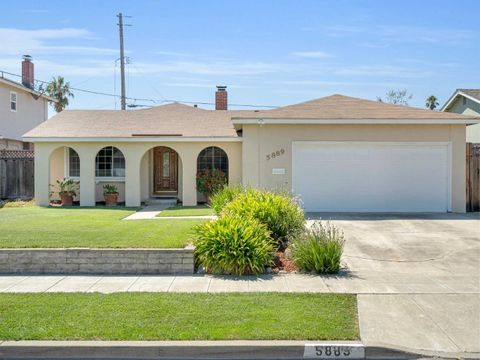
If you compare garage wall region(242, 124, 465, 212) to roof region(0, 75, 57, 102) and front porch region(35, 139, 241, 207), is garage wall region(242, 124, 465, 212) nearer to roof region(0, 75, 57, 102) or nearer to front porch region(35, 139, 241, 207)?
front porch region(35, 139, 241, 207)

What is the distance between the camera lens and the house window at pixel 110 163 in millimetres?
19188

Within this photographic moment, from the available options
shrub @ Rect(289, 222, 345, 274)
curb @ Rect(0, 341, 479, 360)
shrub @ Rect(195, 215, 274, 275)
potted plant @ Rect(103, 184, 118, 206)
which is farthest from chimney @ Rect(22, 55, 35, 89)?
curb @ Rect(0, 341, 479, 360)

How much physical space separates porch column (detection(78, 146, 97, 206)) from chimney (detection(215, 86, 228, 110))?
8.50 metres

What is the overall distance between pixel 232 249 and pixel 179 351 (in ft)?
11.2

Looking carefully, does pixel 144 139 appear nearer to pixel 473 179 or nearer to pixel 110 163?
pixel 110 163

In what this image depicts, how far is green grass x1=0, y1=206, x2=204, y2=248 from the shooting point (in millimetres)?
9195

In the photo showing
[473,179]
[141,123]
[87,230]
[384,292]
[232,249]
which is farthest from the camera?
[141,123]

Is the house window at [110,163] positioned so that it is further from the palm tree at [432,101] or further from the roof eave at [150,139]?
the palm tree at [432,101]

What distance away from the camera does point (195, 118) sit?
20.6 metres

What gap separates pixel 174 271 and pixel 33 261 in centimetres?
262

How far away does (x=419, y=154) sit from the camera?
637 inches

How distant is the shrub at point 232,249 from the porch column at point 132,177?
9.49 meters

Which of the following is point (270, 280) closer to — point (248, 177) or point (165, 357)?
point (165, 357)

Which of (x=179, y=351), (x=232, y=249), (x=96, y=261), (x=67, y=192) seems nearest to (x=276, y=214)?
(x=232, y=249)
